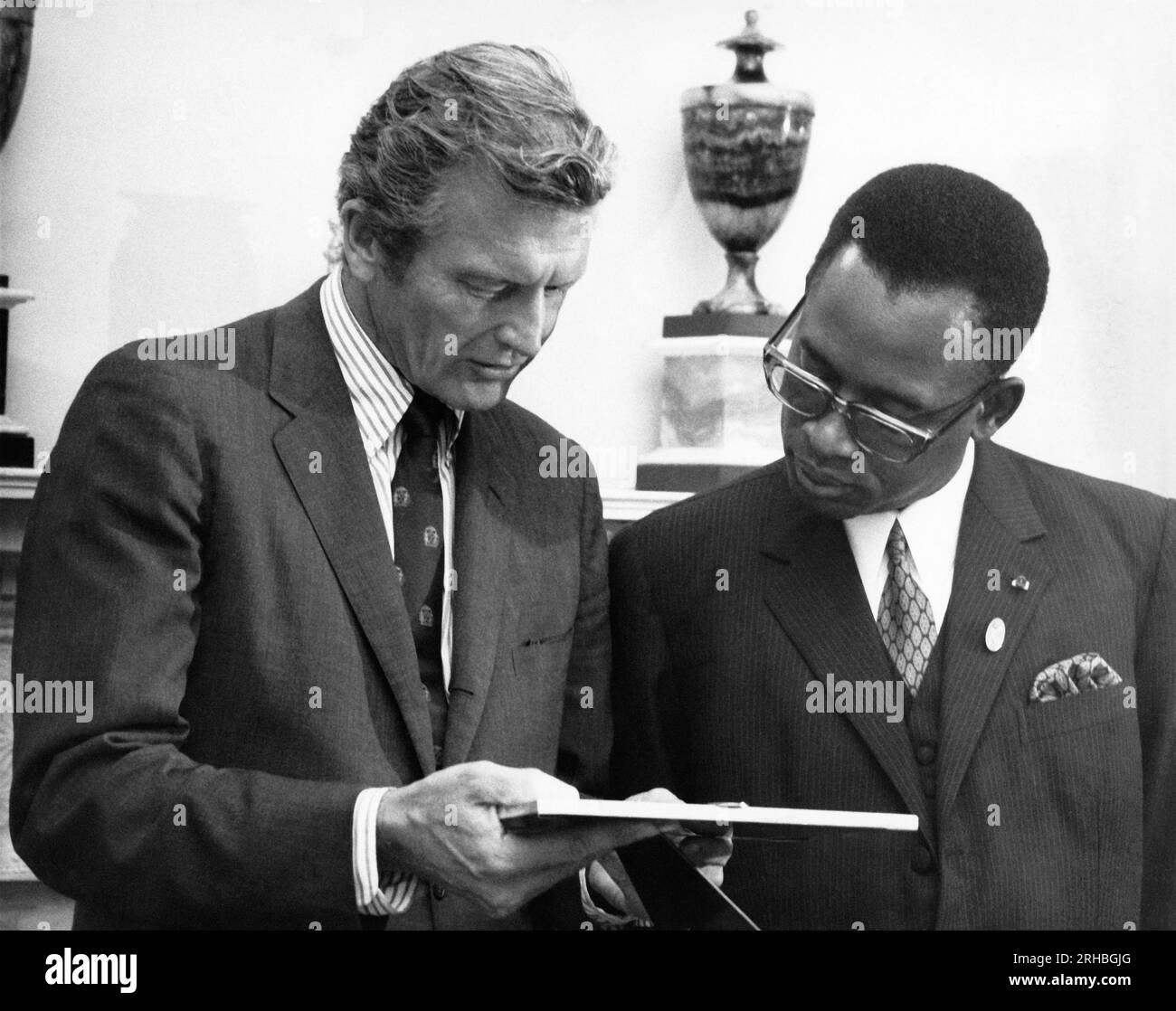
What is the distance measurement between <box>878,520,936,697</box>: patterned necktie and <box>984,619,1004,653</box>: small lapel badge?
0.20 feet

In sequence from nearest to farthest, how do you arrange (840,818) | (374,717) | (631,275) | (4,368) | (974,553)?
(840,818), (374,717), (974,553), (4,368), (631,275)

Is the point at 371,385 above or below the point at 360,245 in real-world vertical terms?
below

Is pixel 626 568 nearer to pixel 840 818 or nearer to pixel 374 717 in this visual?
pixel 374 717

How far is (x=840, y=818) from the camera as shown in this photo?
151cm

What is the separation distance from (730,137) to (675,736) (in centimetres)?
145

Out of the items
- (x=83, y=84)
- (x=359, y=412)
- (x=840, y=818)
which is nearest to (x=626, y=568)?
(x=359, y=412)

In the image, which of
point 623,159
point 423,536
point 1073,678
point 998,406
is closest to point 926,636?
point 1073,678

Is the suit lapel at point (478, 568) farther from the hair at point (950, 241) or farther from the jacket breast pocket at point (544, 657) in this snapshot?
the hair at point (950, 241)

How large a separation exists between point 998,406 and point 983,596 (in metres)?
0.22

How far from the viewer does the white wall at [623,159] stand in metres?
3.02

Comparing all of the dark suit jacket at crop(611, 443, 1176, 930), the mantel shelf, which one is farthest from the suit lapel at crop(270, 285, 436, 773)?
the mantel shelf

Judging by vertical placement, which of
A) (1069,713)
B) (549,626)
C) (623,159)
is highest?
(623,159)

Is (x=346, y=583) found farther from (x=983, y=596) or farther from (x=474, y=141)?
(x=983, y=596)

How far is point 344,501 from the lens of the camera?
175cm
